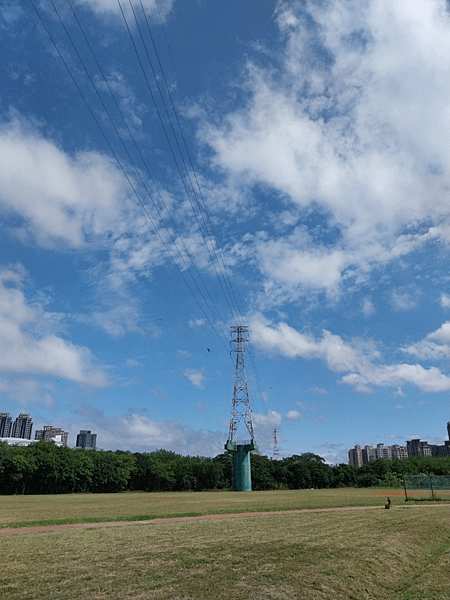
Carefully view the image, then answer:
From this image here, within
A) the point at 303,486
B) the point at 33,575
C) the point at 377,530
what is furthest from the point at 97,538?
the point at 303,486

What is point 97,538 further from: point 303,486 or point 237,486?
point 303,486

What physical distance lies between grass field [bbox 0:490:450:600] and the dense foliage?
212 feet

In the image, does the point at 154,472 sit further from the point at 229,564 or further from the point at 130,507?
the point at 229,564

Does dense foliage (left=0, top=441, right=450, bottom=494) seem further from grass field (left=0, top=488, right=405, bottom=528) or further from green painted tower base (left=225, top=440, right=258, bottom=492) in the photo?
grass field (left=0, top=488, right=405, bottom=528)

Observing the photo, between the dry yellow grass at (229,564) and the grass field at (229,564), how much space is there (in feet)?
0.10

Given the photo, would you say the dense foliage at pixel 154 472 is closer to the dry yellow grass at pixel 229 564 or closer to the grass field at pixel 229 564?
the grass field at pixel 229 564

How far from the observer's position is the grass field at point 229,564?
41.1 ft

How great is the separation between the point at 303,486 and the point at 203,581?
131 m

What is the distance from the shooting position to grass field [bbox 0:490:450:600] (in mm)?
12539

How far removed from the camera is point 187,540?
20594mm

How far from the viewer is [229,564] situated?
1542cm

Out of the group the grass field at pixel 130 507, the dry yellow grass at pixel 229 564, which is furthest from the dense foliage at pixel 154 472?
the dry yellow grass at pixel 229 564

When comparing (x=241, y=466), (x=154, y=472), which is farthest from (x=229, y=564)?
(x=154, y=472)

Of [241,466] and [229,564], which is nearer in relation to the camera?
[229,564]
